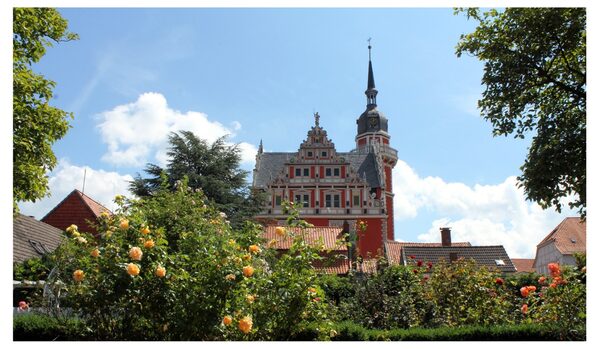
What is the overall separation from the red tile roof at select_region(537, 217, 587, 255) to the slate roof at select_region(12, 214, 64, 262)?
32867 mm

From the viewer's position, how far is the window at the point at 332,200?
138 feet

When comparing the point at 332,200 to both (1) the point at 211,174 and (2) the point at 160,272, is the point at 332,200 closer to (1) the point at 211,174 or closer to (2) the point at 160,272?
(1) the point at 211,174

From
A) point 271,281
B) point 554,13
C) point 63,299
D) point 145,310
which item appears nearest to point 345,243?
point 271,281

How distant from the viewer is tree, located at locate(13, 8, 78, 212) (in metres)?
9.51

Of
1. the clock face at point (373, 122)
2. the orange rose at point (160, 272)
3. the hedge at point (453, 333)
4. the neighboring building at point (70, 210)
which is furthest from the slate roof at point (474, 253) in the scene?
the clock face at point (373, 122)

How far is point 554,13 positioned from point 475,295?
5.70m

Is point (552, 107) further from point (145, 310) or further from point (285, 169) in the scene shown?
point (285, 169)

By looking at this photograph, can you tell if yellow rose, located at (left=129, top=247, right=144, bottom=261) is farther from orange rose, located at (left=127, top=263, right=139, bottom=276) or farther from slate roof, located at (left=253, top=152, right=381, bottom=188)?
slate roof, located at (left=253, top=152, right=381, bottom=188)

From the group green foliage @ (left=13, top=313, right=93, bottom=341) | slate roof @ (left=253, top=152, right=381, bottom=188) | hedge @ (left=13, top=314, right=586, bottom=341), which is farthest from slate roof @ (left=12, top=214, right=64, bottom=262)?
slate roof @ (left=253, top=152, right=381, bottom=188)

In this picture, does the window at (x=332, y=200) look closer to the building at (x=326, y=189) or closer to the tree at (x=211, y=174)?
the building at (x=326, y=189)

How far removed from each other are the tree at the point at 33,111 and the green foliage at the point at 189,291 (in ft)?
16.3

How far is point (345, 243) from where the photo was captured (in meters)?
6.20

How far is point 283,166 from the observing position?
148 ft

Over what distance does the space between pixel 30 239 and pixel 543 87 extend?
15833 millimetres
